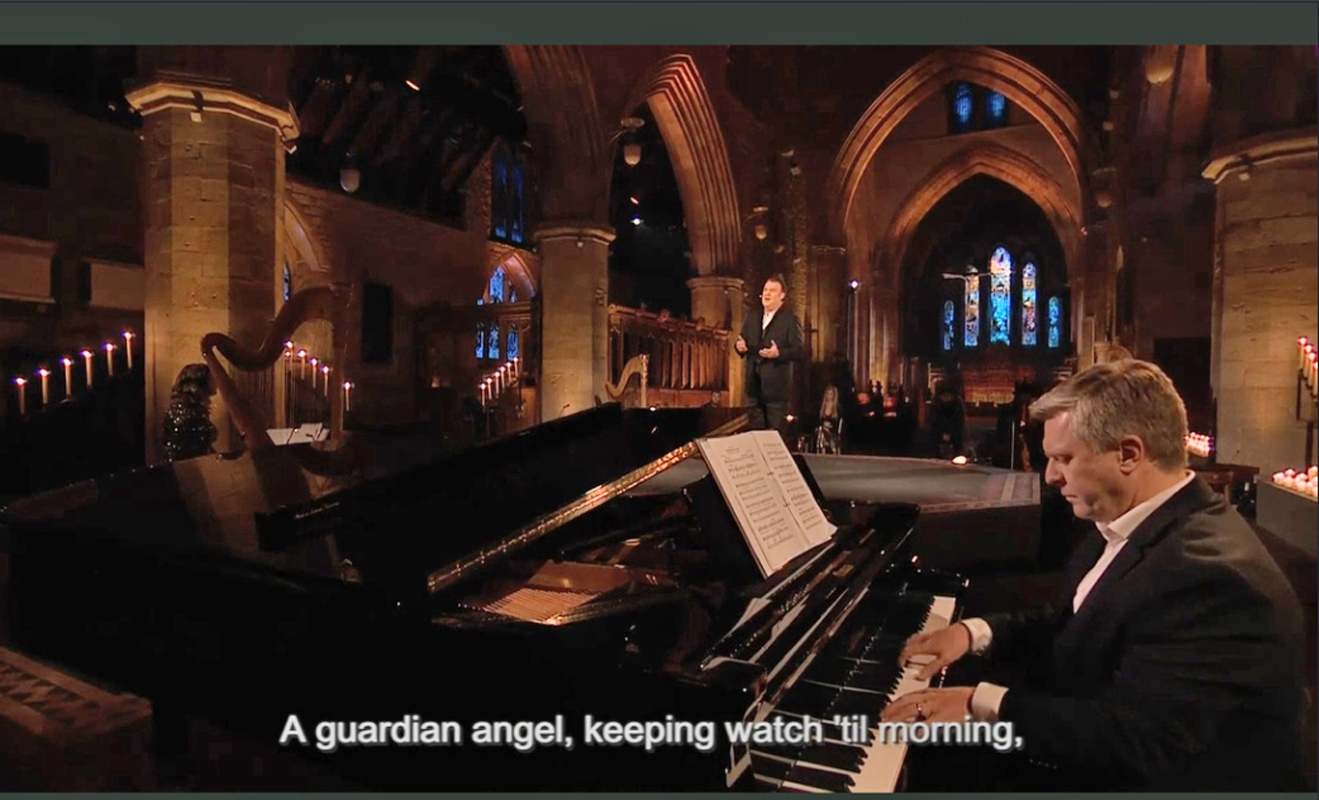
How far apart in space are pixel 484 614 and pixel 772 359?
396 cm

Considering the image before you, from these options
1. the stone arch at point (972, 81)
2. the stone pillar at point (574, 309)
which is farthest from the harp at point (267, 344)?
the stone arch at point (972, 81)

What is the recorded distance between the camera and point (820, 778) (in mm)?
1319

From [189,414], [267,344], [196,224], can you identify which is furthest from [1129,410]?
[196,224]

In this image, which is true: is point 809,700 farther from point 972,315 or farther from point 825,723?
point 972,315

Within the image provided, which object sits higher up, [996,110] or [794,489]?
[996,110]

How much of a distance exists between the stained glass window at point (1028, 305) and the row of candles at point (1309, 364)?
2513cm

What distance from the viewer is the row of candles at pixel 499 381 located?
36.4ft

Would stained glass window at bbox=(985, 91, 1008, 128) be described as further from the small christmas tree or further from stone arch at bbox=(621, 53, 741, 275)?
the small christmas tree

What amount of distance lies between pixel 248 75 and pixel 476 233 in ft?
32.5

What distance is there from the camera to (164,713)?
2.23 meters

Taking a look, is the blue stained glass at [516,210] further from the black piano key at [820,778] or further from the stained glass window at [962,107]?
the black piano key at [820,778]

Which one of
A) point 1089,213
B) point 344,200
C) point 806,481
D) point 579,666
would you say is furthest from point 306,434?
point 1089,213

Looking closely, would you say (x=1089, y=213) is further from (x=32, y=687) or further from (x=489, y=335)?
(x=32, y=687)

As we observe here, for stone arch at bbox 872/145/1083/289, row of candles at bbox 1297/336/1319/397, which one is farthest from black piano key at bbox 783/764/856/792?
stone arch at bbox 872/145/1083/289
